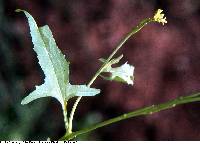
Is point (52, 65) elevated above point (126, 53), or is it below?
below

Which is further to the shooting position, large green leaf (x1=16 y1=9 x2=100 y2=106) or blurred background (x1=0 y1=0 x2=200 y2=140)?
blurred background (x1=0 y1=0 x2=200 y2=140)

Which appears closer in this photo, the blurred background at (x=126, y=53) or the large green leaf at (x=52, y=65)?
the large green leaf at (x=52, y=65)

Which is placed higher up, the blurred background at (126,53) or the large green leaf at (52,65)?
the blurred background at (126,53)

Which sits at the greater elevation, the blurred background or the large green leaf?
the blurred background

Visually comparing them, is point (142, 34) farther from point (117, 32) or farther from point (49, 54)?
point (49, 54)

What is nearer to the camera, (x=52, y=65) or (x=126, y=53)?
(x=52, y=65)
